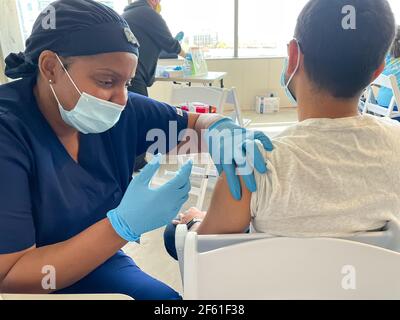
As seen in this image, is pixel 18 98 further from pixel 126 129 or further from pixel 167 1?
pixel 167 1

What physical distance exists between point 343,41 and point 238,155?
34cm

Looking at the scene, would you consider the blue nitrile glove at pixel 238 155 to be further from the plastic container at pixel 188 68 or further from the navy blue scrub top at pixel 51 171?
the plastic container at pixel 188 68

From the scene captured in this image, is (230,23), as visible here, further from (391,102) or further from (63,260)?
(63,260)

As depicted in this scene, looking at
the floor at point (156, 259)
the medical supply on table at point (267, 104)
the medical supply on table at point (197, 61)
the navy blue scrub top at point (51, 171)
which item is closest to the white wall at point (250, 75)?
the medical supply on table at point (267, 104)

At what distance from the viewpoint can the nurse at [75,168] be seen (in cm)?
81

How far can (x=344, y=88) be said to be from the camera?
791mm

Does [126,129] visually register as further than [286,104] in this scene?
No

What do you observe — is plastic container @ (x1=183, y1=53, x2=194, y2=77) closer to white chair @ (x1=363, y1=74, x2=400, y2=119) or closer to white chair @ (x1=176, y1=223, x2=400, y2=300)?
white chair @ (x1=363, y1=74, x2=400, y2=119)

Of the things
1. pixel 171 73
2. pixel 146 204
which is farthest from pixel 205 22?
pixel 146 204

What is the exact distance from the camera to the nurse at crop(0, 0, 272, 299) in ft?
2.64

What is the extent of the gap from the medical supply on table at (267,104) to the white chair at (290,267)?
160 inches

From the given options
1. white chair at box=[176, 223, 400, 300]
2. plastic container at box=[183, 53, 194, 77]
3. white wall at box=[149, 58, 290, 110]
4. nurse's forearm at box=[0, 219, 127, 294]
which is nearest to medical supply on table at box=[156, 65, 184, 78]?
plastic container at box=[183, 53, 194, 77]

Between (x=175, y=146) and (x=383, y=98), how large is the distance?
2293 millimetres
